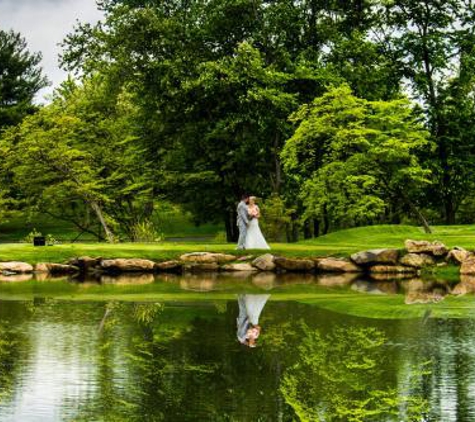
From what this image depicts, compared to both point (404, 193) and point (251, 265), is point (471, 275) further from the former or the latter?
point (404, 193)

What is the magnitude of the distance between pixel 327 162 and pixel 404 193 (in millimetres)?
3647

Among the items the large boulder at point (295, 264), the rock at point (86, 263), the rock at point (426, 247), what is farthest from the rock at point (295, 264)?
the rock at point (86, 263)

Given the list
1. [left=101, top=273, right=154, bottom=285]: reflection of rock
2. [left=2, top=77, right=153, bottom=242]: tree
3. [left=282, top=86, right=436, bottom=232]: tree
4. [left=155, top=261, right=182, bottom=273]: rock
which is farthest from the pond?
[left=2, top=77, right=153, bottom=242]: tree

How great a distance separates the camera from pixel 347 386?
30.7 ft

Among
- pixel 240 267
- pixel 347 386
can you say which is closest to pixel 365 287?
pixel 240 267

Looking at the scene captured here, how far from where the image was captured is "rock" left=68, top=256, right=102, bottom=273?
93.3 ft

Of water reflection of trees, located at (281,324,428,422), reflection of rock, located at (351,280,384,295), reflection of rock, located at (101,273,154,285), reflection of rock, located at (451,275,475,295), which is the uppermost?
reflection of rock, located at (101,273,154,285)

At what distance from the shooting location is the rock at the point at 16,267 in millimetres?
27438

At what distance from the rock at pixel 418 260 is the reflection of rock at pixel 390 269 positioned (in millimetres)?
175

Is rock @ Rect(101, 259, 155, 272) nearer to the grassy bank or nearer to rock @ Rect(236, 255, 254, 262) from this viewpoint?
the grassy bank

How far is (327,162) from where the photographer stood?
35688mm

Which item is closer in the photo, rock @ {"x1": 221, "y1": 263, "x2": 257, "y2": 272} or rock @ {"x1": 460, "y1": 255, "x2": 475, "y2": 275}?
rock @ {"x1": 460, "y1": 255, "x2": 475, "y2": 275}

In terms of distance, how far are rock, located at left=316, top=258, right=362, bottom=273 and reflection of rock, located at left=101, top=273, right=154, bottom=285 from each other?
19.5 feet

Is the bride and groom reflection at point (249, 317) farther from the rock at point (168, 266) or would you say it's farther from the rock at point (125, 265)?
the rock at point (125, 265)
